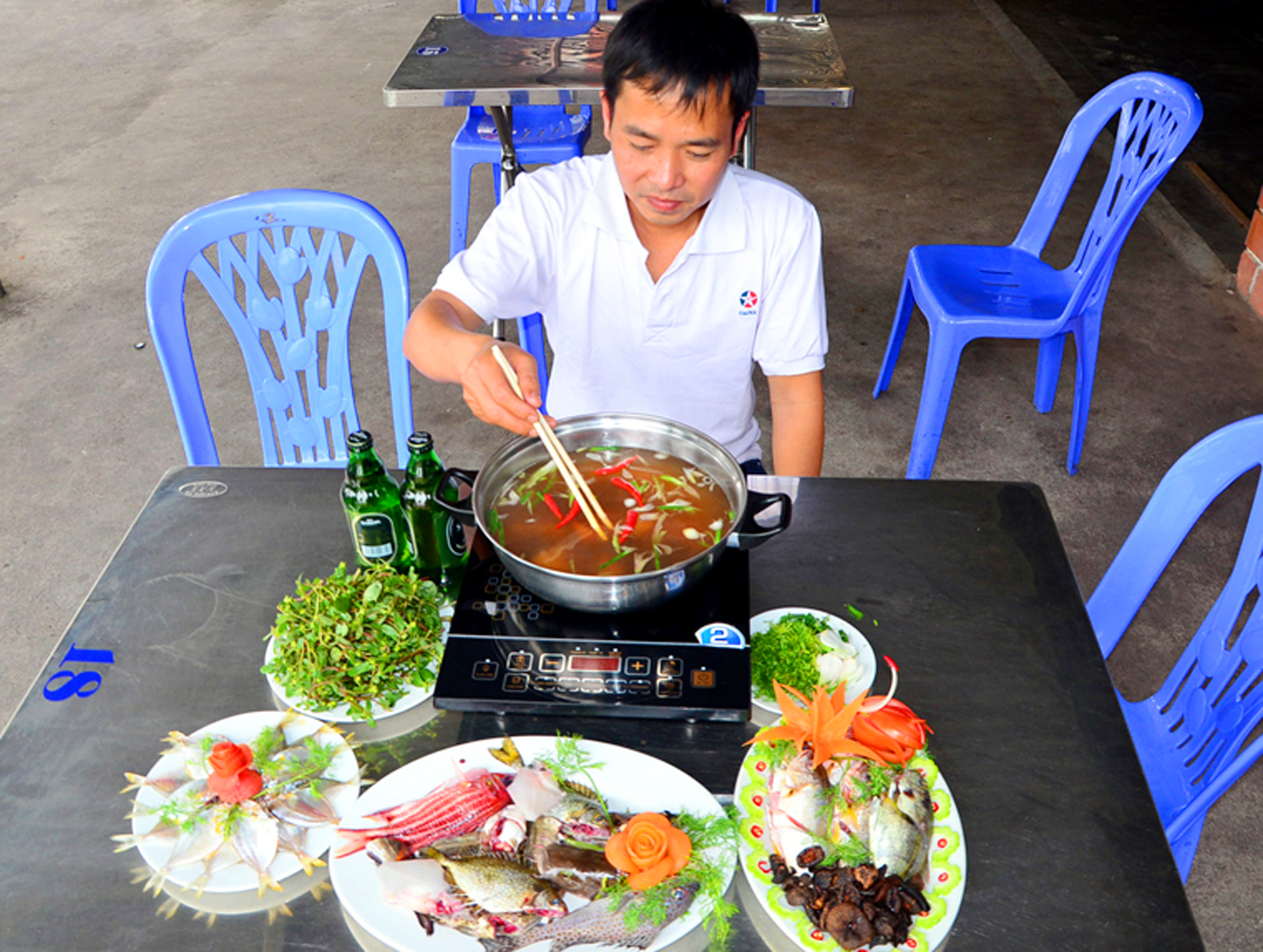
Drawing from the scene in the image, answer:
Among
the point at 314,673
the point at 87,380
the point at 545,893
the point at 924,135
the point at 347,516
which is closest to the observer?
the point at 545,893

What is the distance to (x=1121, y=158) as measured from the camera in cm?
290

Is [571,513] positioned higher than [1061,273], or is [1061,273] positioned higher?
[571,513]

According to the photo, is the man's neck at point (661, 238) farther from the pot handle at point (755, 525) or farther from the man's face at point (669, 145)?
the pot handle at point (755, 525)

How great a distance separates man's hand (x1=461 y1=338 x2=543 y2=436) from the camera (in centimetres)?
134

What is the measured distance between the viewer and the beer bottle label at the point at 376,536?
1329 millimetres

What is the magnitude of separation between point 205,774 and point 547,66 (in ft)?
8.81

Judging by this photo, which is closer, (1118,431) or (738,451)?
(738,451)

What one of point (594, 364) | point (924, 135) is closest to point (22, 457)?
point (594, 364)

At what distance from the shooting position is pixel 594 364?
1934 mm

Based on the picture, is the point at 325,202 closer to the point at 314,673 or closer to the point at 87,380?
the point at 314,673

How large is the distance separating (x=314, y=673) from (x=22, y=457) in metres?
2.77

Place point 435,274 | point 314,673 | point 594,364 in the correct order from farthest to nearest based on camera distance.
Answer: point 435,274 < point 594,364 < point 314,673

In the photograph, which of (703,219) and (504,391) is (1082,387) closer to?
(703,219)

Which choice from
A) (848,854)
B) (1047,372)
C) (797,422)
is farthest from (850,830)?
(1047,372)
